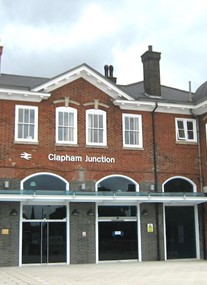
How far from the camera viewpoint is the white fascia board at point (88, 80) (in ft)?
75.5

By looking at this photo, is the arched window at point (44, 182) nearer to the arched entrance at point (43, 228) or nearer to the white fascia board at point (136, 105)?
the arched entrance at point (43, 228)

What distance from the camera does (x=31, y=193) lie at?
20484mm

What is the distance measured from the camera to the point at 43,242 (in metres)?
21.5

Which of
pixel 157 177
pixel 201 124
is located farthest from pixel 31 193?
pixel 201 124

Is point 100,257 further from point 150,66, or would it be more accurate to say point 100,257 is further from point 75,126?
point 150,66

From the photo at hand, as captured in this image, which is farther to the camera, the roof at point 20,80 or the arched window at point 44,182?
the roof at point 20,80

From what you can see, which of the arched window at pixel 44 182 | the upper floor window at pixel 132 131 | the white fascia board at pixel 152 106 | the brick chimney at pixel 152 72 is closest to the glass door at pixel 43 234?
the arched window at pixel 44 182

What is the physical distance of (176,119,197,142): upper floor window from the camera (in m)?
25.4

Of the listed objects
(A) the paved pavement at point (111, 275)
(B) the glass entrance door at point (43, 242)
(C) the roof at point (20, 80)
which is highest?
(C) the roof at point (20, 80)

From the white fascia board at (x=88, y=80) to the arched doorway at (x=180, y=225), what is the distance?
16.8ft

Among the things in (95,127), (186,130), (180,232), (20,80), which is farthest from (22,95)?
(180,232)

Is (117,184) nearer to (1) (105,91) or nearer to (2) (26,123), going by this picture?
(1) (105,91)

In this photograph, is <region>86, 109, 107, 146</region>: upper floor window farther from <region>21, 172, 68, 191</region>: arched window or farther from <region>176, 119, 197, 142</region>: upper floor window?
<region>176, 119, 197, 142</region>: upper floor window

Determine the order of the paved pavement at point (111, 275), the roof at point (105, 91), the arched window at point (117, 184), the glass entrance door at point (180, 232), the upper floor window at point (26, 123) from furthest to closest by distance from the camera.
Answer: the glass entrance door at point (180, 232) → the arched window at point (117, 184) → the roof at point (105, 91) → the upper floor window at point (26, 123) → the paved pavement at point (111, 275)
